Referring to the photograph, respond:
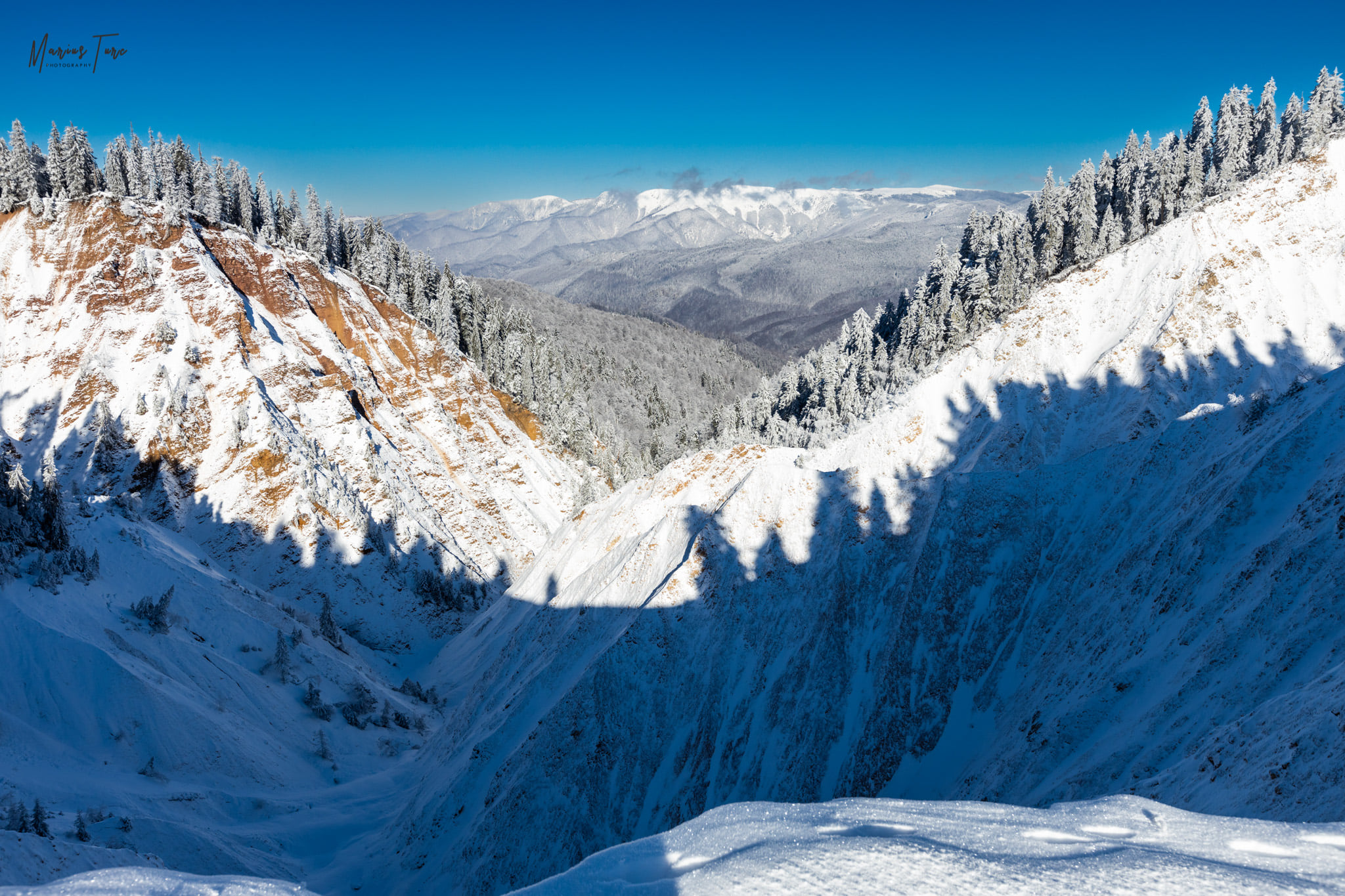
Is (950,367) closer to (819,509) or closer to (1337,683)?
(819,509)

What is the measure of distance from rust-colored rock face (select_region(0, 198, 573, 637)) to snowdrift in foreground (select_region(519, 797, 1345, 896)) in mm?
56902

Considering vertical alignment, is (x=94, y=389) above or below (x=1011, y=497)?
above

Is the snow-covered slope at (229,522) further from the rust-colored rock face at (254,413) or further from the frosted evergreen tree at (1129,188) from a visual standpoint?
the frosted evergreen tree at (1129,188)

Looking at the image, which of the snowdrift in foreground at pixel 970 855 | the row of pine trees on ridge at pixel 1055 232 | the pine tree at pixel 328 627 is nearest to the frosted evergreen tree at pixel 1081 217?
the row of pine trees on ridge at pixel 1055 232

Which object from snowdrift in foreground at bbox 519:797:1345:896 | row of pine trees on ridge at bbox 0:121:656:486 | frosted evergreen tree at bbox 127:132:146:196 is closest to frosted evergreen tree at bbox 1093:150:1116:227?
row of pine trees on ridge at bbox 0:121:656:486

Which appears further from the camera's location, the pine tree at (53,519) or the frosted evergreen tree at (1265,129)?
the frosted evergreen tree at (1265,129)

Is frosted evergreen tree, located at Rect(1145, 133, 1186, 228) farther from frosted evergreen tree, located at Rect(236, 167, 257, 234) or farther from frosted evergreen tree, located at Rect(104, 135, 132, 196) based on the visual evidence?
frosted evergreen tree, located at Rect(104, 135, 132, 196)

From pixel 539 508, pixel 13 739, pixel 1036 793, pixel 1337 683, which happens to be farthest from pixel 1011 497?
pixel 539 508

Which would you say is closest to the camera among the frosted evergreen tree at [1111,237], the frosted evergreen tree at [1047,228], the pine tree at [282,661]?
the pine tree at [282,661]

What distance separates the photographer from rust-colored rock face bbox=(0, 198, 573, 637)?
5809 cm

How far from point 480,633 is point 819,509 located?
32761 mm

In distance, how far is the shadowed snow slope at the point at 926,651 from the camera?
779 inches

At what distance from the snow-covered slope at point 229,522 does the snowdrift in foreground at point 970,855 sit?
19222 mm

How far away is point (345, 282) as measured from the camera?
88562mm
